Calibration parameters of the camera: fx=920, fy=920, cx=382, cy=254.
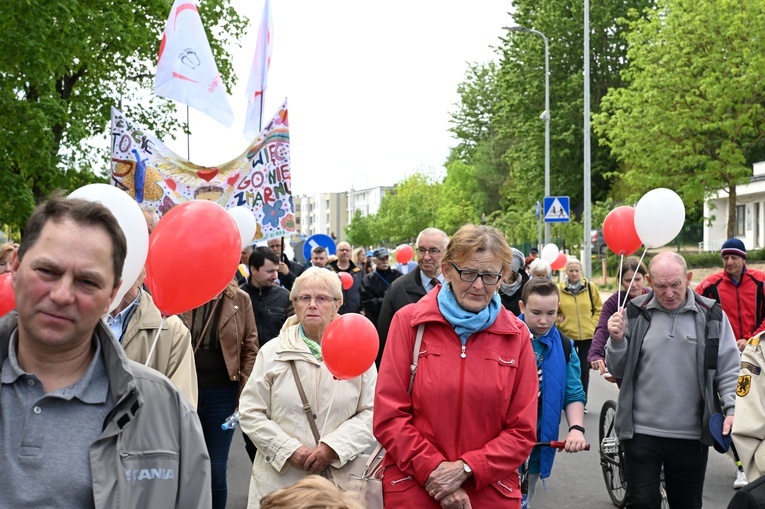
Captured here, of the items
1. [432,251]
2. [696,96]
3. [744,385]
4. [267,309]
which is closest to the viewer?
[744,385]

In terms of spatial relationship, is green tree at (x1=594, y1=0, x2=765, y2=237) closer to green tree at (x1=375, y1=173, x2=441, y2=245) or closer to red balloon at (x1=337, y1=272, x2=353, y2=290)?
red balloon at (x1=337, y1=272, x2=353, y2=290)

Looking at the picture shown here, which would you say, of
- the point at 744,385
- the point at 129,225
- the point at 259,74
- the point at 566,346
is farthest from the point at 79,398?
the point at 259,74

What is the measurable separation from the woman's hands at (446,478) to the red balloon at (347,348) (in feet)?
3.36

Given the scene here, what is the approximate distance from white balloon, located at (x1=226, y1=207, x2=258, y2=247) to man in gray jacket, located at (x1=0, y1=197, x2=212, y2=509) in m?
6.77

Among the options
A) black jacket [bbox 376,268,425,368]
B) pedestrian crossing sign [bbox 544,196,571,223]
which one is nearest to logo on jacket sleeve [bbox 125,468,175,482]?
black jacket [bbox 376,268,425,368]

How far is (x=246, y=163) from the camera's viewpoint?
33.4ft

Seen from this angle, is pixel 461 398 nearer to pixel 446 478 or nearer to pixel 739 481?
pixel 446 478

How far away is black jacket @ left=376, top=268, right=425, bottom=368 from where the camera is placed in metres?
7.53

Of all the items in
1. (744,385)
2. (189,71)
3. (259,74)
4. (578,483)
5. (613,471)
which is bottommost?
(578,483)

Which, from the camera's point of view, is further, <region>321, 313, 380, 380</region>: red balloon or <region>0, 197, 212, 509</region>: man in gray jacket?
<region>321, 313, 380, 380</region>: red balloon

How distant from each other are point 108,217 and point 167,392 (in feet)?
1.53

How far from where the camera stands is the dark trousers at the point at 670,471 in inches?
217

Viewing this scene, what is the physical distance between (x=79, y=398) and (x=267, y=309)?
19.9 feet

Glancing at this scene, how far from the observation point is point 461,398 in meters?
3.83
